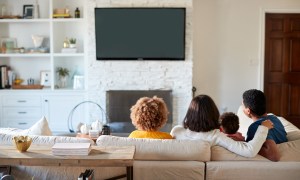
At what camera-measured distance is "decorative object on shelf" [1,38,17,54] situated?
607 centimetres

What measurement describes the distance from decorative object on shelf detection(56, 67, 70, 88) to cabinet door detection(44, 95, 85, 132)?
312 millimetres

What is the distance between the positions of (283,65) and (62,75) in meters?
3.51

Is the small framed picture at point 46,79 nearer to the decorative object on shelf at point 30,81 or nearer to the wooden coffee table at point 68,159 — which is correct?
the decorative object on shelf at point 30,81

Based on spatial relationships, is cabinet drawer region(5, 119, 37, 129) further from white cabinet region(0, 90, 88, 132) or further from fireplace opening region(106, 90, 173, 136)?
fireplace opening region(106, 90, 173, 136)

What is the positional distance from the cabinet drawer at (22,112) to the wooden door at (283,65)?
142 inches

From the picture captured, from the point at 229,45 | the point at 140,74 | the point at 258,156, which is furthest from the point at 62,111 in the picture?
the point at 258,156

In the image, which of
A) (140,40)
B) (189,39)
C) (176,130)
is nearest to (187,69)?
(189,39)

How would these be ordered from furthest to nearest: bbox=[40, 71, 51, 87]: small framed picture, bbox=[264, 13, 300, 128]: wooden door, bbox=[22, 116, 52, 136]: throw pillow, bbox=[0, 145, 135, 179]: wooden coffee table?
bbox=[264, 13, 300, 128]: wooden door
bbox=[40, 71, 51, 87]: small framed picture
bbox=[22, 116, 52, 136]: throw pillow
bbox=[0, 145, 135, 179]: wooden coffee table

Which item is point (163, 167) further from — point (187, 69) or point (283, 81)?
point (283, 81)

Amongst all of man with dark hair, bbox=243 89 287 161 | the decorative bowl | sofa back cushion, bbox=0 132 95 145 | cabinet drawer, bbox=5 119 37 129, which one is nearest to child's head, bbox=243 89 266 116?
man with dark hair, bbox=243 89 287 161

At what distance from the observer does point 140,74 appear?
18.8 ft

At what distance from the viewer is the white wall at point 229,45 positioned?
6.25m

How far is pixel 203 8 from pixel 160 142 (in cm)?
408

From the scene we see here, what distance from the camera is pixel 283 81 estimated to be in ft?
21.1
